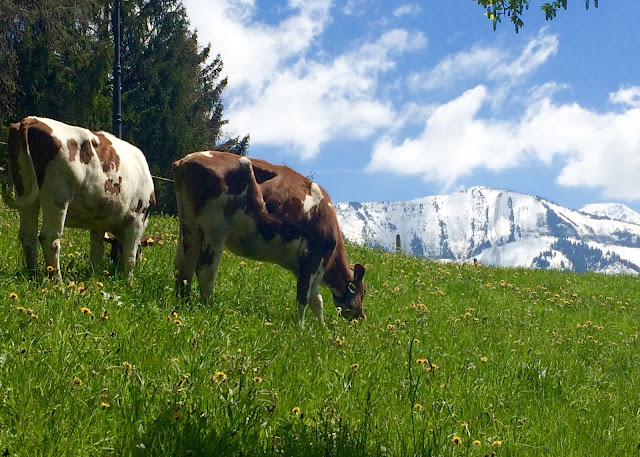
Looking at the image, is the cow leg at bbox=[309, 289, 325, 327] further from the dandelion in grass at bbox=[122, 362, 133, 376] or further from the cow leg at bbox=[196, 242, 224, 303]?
the dandelion in grass at bbox=[122, 362, 133, 376]

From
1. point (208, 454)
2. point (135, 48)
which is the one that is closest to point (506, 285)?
point (208, 454)

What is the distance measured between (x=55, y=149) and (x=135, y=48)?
30.3 meters

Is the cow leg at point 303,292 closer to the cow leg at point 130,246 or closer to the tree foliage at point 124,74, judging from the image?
the cow leg at point 130,246

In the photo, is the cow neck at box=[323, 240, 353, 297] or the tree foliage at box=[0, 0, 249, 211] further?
the tree foliage at box=[0, 0, 249, 211]

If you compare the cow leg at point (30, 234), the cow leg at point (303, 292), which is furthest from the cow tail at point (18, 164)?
the cow leg at point (303, 292)

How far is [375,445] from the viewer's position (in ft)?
14.7

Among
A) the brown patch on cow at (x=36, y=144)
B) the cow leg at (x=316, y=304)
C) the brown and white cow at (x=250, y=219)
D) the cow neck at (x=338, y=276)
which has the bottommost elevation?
the cow leg at (x=316, y=304)

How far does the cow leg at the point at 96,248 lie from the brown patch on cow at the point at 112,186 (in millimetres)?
872

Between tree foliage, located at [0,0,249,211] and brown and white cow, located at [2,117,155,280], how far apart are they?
16.2 meters

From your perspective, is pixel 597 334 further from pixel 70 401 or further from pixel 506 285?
pixel 70 401

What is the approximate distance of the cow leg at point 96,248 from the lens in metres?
8.38

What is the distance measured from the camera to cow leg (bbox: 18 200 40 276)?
23.3 feet

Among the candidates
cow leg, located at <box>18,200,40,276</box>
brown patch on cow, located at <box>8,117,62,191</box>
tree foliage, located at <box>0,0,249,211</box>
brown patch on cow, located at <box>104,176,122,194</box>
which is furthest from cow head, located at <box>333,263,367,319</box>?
tree foliage, located at <box>0,0,249,211</box>

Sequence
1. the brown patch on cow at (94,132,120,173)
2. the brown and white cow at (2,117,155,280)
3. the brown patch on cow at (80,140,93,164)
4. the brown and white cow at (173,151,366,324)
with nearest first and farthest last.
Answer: the brown and white cow at (2,117,155,280)
the brown patch on cow at (80,140,93,164)
the brown patch on cow at (94,132,120,173)
the brown and white cow at (173,151,366,324)
